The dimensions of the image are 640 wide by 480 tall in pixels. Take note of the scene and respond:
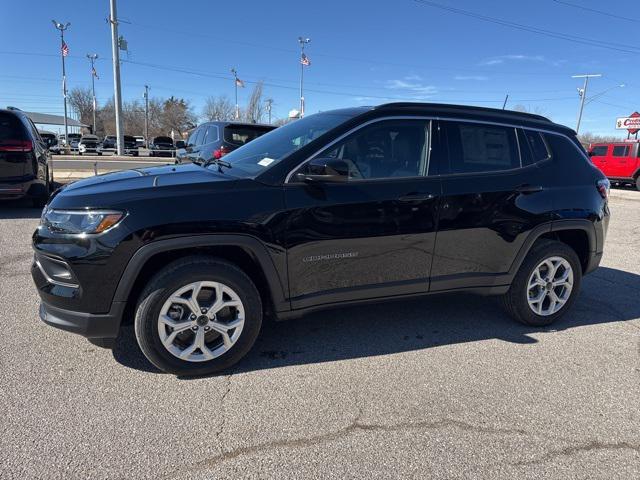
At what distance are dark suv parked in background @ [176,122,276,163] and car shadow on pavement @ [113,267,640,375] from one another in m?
5.14

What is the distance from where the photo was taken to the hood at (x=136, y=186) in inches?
109

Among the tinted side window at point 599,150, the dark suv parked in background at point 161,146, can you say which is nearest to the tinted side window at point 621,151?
the tinted side window at point 599,150

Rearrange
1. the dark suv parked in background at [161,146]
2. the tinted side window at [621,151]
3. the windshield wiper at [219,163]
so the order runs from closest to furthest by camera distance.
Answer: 1. the windshield wiper at [219,163]
2. the tinted side window at [621,151]
3. the dark suv parked in background at [161,146]

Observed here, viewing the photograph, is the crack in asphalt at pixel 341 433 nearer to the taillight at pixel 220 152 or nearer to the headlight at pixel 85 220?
the headlight at pixel 85 220

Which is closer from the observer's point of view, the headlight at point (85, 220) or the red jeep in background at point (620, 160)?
the headlight at point (85, 220)

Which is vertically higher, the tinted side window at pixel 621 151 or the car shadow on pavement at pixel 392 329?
the tinted side window at pixel 621 151

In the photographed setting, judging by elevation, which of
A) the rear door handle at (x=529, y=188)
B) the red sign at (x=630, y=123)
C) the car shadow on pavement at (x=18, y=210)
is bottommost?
the car shadow on pavement at (x=18, y=210)

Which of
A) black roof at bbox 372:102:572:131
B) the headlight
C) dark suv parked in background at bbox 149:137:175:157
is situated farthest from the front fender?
dark suv parked in background at bbox 149:137:175:157

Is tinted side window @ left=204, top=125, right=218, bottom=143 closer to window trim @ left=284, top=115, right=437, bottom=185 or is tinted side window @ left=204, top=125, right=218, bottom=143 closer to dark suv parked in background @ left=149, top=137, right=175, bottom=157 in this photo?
window trim @ left=284, top=115, right=437, bottom=185

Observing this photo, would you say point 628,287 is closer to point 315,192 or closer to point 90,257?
point 315,192

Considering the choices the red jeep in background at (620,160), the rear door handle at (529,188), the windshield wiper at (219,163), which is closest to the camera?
the windshield wiper at (219,163)

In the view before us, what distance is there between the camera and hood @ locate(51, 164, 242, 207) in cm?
278

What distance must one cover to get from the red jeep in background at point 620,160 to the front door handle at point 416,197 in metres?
19.8

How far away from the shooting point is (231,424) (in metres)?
2.57
